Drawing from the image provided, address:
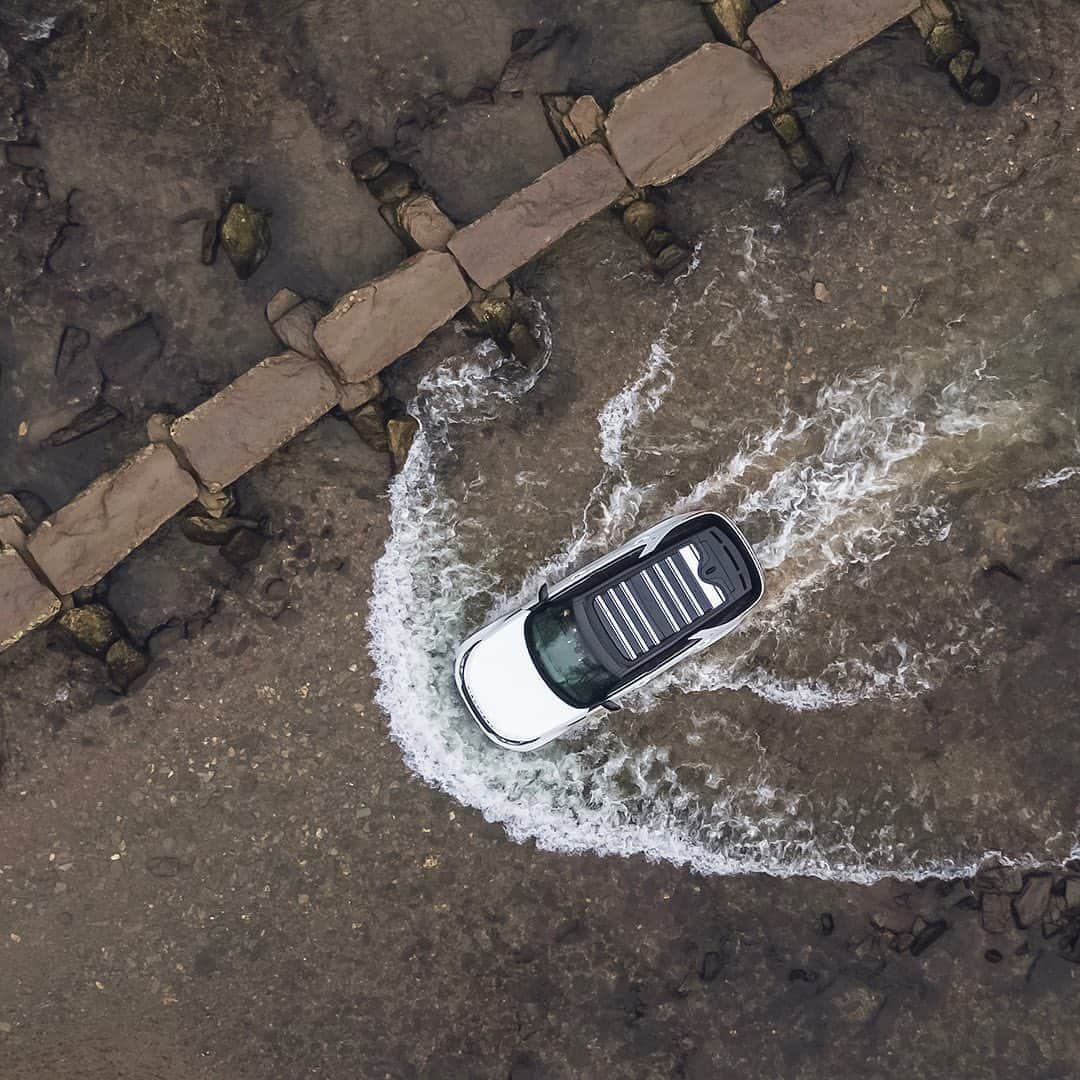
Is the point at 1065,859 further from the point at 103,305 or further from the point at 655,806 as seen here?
the point at 103,305

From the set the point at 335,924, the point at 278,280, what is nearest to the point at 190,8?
the point at 278,280

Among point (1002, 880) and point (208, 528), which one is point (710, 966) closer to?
point (1002, 880)

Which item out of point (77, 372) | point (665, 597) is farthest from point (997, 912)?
point (77, 372)

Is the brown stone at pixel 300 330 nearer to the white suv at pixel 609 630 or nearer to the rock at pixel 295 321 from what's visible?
the rock at pixel 295 321

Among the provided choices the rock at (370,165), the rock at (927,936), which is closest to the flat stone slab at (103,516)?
the rock at (370,165)

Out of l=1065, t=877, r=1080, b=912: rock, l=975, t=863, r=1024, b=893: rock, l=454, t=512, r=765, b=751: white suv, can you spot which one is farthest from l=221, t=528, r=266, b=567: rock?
l=1065, t=877, r=1080, b=912: rock

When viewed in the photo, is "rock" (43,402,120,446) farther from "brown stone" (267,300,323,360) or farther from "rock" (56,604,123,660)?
"brown stone" (267,300,323,360)
